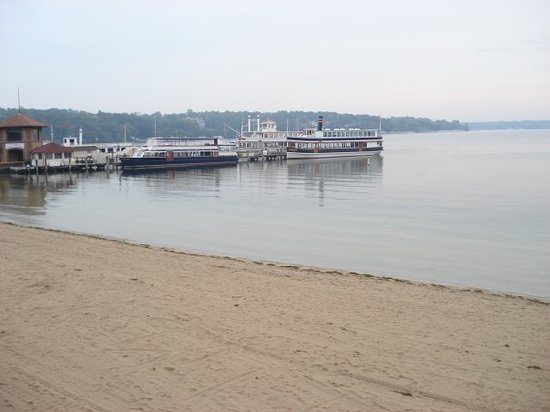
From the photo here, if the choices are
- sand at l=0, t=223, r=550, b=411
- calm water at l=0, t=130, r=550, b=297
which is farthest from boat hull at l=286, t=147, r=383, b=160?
sand at l=0, t=223, r=550, b=411

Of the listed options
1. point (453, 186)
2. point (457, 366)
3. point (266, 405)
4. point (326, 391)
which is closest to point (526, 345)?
point (457, 366)

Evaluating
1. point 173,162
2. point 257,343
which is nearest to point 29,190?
point 173,162

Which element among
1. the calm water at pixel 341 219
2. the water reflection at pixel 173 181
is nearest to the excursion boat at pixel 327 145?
the water reflection at pixel 173 181

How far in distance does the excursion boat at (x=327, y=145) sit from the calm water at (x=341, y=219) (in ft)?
116

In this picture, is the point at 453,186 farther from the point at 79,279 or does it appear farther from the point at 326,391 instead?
the point at 326,391

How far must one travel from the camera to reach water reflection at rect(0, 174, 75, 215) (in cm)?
3183

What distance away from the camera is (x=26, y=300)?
390 inches

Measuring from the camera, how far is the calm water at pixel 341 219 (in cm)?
1702

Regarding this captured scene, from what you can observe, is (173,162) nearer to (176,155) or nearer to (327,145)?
(176,155)

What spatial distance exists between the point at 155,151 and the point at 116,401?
214 feet

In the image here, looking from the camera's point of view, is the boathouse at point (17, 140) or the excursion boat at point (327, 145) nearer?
the boathouse at point (17, 140)

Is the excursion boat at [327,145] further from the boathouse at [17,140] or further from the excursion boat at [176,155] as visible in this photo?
the boathouse at [17,140]

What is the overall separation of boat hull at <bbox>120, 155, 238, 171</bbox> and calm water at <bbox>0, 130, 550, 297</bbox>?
14.3 meters

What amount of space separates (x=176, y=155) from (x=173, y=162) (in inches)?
55.9
